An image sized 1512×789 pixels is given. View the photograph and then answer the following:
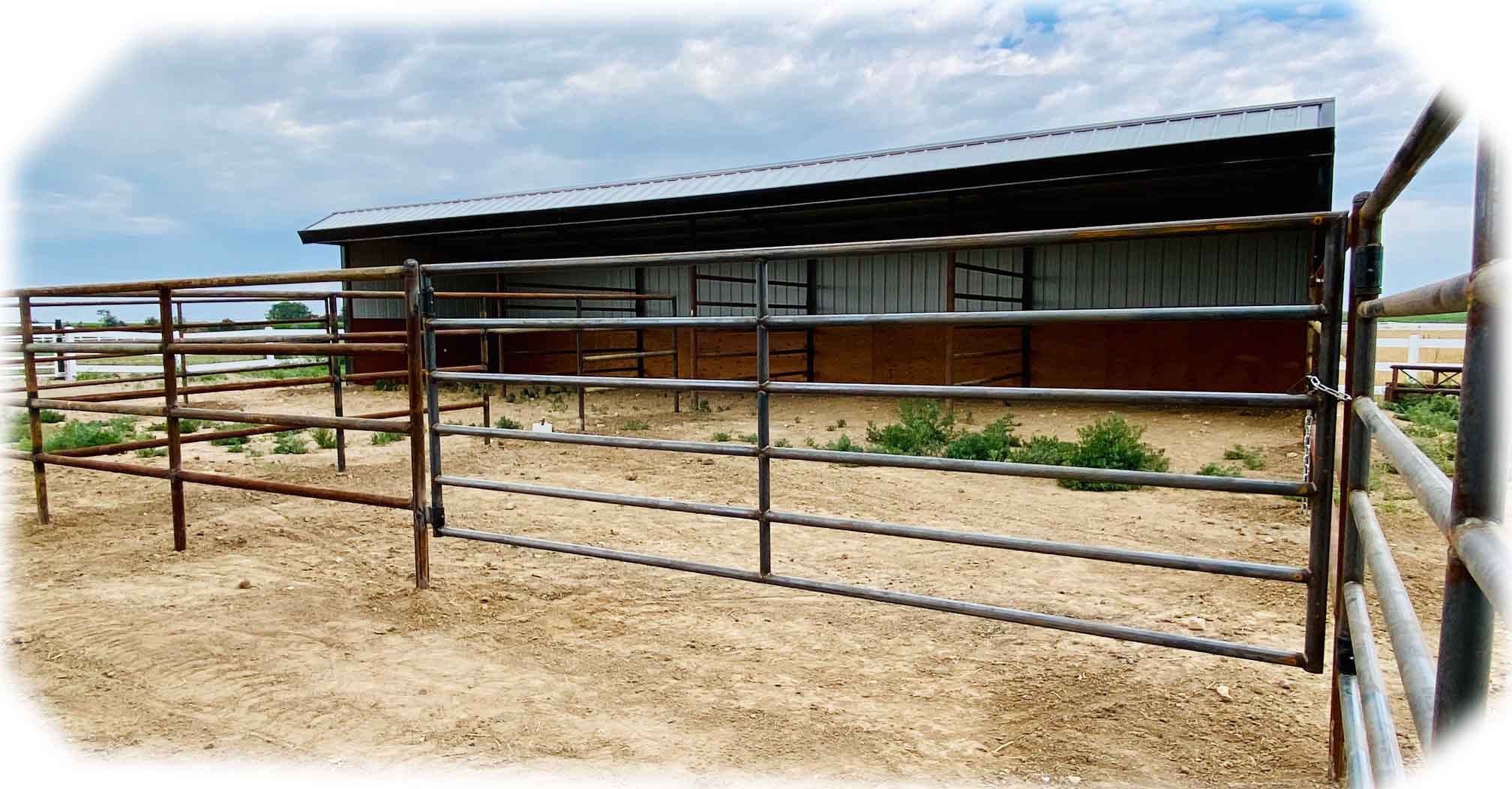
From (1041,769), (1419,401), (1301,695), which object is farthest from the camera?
(1419,401)

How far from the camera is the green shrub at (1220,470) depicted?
19.2 feet

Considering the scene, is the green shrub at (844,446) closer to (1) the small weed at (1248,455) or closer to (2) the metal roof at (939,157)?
(1) the small weed at (1248,455)

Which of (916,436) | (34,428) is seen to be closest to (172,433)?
(34,428)

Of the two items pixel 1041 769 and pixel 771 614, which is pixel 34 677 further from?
pixel 1041 769

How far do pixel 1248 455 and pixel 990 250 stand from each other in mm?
5486

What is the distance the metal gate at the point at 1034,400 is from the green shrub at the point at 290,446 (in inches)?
181

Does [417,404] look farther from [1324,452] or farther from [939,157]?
[939,157]

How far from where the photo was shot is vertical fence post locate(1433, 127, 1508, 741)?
2.76 ft

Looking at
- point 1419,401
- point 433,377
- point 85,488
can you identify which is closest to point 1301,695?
point 433,377

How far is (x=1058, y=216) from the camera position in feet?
36.6

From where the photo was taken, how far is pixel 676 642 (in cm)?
306

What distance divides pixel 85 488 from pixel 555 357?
9.32 m

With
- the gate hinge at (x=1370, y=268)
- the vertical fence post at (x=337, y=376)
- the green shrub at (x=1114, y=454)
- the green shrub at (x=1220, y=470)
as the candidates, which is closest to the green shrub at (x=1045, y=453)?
the green shrub at (x=1114, y=454)

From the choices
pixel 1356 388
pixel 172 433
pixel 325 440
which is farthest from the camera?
pixel 325 440
